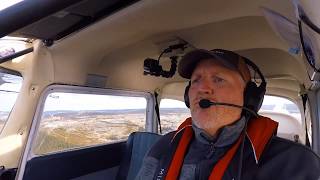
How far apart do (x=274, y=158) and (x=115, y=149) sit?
2175 mm

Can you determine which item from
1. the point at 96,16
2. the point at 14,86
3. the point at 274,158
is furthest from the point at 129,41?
the point at 274,158

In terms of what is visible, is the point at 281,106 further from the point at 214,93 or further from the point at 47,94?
the point at 214,93

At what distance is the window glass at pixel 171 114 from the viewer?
13.8 feet

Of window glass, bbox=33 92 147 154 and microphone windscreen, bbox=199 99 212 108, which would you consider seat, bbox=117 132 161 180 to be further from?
microphone windscreen, bbox=199 99 212 108

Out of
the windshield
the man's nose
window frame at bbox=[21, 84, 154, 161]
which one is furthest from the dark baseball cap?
window frame at bbox=[21, 84, 154, 161]

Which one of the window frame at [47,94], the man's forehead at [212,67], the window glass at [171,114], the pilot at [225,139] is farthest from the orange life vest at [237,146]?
the window glass at [171,114]

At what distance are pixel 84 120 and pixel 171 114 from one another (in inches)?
62.0

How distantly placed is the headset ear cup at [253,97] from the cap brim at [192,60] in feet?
0.44

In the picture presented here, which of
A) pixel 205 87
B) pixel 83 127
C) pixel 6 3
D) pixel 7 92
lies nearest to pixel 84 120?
pixel 83 127

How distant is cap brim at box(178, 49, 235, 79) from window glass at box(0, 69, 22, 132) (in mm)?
1210

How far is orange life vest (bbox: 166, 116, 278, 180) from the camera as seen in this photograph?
4.39ft

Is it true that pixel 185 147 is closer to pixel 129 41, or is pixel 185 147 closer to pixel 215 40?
pixel 129 41

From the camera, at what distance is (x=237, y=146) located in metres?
1.40

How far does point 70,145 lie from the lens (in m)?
2.79
